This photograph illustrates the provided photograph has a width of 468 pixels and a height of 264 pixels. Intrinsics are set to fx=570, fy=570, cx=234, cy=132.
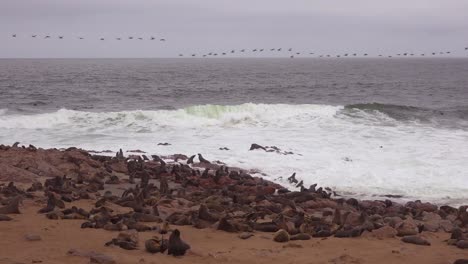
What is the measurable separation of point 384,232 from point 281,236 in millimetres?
1639

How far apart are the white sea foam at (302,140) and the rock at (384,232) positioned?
487 cm

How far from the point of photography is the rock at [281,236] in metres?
7.82

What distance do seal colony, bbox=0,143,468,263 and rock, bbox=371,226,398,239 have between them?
0.06ft

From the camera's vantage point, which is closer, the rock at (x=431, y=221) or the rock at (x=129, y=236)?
the rock at (x=129, y=236)

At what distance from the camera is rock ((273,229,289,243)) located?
7.82 metres

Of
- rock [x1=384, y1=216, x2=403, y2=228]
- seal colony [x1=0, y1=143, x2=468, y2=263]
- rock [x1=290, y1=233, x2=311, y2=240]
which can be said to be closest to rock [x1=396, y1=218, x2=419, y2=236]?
seal colony [x1=0, y1=143, x2=468, y2=263]

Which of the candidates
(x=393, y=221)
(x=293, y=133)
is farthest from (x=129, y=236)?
(x=293, y=133)

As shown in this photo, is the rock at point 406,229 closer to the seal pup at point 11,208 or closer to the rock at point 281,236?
the rock at point 281,236

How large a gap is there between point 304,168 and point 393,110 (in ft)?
65.3

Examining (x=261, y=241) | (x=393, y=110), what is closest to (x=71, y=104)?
(x=393, y=110)

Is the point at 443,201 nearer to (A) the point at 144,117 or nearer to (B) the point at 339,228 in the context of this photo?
(B) the point at 339,228

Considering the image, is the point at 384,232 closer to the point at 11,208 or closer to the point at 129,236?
the point at 129,236

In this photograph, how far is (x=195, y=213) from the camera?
889 cm

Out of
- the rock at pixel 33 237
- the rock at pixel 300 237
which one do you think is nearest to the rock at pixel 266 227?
the rock at pixel 300 237
